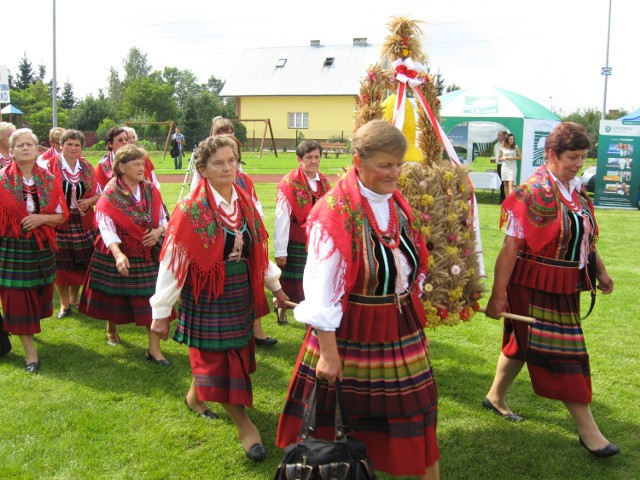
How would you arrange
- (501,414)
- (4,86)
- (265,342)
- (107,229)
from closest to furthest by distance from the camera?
(501,414)
(107,229)
(265,342)
(4,86)

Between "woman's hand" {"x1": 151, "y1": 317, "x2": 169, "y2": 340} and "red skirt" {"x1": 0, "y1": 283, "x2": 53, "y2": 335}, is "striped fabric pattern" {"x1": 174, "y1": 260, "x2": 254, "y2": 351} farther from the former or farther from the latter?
"red skirt" {"x1": 0, "y1": 283, "x2": 53, "y2": 335}

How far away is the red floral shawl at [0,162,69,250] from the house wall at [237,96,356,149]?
45.7 m

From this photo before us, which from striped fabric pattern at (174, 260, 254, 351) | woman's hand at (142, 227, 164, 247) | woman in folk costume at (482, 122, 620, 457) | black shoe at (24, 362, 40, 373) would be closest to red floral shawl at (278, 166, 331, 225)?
woman's hand at (142, 227, 164, 247)

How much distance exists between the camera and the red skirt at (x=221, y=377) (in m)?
3.89

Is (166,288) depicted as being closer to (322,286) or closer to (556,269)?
(322,286)

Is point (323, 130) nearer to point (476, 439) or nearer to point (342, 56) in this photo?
point (342, 56)

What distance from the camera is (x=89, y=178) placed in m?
6.92

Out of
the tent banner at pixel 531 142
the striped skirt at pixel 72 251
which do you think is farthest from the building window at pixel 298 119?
the striped skirt at pixel 72 251

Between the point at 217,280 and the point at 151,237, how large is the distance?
69.3 inches

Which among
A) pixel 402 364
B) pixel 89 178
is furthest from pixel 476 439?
pixel 89 178

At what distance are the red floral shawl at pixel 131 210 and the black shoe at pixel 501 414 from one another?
3.03 metres

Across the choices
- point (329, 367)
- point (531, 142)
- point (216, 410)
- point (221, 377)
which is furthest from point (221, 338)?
point (531, 142)

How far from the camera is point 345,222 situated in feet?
9.22

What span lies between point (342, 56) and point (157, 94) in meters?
16.3
